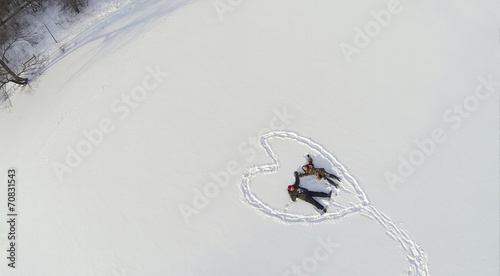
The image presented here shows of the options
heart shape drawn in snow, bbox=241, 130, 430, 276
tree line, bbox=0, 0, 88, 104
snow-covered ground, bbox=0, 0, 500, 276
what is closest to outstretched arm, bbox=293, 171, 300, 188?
snow-covered ground, bbox=0, 0, 500, 276

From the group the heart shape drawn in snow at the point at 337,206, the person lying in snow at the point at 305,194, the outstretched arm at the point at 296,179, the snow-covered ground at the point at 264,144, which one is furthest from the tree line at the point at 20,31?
the person lying in snow at the point at 305,194

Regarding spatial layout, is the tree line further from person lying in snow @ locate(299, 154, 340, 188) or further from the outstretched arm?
person lying in snow @ locate(299, 154, 340, 188)

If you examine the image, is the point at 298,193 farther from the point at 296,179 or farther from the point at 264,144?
the point at 264,144

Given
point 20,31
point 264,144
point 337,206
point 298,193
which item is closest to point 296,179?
point 298,193

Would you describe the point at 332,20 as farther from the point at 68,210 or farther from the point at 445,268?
the point at 68,210

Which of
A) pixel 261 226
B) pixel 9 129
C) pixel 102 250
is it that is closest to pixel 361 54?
pixel 261 226
